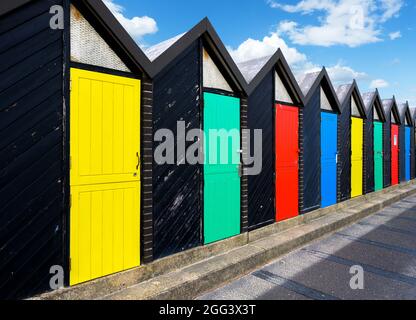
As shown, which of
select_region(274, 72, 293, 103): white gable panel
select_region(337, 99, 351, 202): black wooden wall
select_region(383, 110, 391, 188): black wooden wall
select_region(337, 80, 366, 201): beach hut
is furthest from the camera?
select_region(383, 110, 391, 188): black wooden wall

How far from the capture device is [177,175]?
175 inches

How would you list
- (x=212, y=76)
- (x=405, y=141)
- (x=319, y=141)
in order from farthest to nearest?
(x=405, y=141) → (x=319, y=141) → (x=212, y=76)

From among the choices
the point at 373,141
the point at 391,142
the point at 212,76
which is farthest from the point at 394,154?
the point at 212,76

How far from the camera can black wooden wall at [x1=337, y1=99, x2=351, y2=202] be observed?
8672mm

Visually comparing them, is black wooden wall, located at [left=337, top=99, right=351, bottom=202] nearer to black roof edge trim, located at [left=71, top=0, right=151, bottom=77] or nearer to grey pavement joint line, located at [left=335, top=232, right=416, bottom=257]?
grey pavement joint line, located at [left=335, top=232, right=416, bottom=257]

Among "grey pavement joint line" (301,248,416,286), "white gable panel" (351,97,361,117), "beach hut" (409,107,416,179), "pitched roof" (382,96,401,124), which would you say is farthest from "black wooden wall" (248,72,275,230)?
"beach hut" (409,107,416,179)

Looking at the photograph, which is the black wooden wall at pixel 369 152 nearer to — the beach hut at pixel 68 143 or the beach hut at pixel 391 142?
the beach hut at pixel 391 142

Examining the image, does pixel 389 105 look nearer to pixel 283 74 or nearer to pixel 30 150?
pixel 283 74

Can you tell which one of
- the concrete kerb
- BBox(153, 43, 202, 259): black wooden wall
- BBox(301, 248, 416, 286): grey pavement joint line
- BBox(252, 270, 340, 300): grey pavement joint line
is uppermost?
BBox(153, 43, 202, 259): black wooden wall

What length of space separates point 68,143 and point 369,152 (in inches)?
403

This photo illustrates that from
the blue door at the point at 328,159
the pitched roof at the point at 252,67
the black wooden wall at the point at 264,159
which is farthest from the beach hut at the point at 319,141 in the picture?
the pitched roof at the point at 252,67

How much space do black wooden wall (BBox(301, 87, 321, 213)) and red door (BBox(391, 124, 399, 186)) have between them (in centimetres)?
681

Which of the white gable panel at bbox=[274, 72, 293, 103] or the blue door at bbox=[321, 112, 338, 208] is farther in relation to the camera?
the blue door at bbox=[321, 112, 338, 208]

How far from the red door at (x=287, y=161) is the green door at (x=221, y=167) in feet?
4.55
